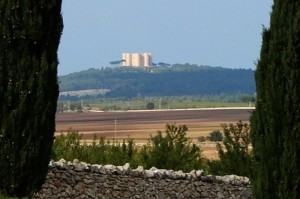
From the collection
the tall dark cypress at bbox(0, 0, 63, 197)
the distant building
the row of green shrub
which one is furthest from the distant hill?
the tall dark cypress at bbox(0, 0, 63, 197)

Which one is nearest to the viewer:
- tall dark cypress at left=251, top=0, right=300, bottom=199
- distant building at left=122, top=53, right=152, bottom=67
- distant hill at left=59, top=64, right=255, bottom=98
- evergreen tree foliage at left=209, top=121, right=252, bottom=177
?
tall dark cypress at left=251, top=0, right=300, bottom=199

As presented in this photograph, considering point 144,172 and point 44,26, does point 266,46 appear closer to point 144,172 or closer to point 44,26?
point 44,26

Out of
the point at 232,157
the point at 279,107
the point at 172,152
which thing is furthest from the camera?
the point at 232,157

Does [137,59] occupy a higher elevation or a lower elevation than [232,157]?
higher

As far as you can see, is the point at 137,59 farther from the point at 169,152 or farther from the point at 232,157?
the point at 169,152

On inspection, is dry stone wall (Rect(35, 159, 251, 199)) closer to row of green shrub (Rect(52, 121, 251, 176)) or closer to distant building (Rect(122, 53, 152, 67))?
row of green shrub (Rect(52, 121, 251, 176))

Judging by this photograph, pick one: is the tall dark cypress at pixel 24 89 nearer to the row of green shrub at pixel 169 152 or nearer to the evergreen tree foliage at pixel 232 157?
the row of green shrub at pixel 169 152

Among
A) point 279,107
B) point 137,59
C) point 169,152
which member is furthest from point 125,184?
point 137,59
